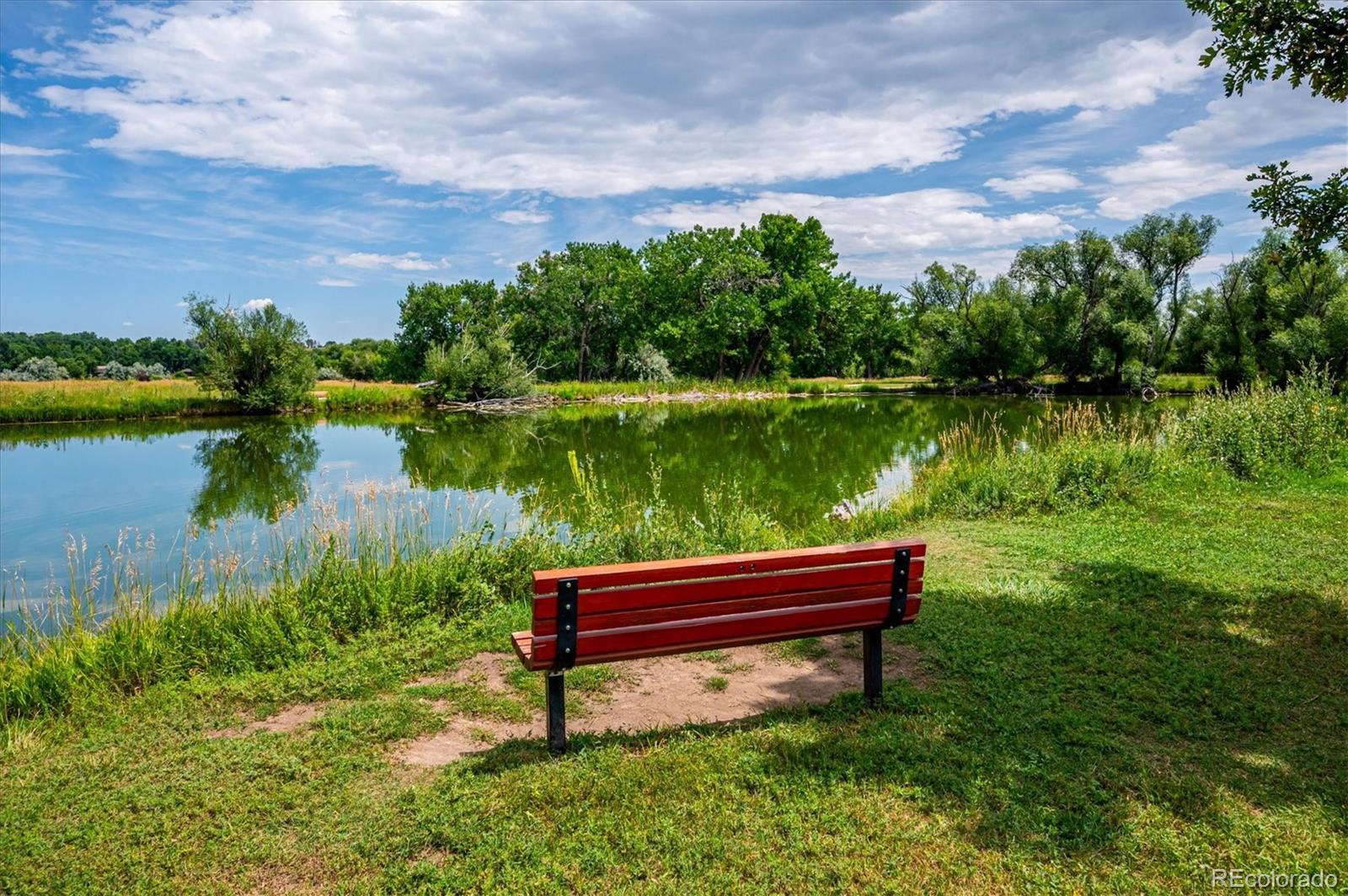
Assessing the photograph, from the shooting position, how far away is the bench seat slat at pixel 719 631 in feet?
11.6

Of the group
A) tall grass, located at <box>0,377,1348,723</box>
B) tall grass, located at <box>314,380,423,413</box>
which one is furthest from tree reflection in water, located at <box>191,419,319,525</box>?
tall grass, located at <box>314,380,423,413</box>

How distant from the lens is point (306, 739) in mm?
4102

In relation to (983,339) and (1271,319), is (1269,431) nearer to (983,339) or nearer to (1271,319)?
(1271,319)

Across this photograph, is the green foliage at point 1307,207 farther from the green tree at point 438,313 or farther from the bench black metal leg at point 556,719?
the green tree at point 438,313

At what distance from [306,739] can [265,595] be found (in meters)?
2.47

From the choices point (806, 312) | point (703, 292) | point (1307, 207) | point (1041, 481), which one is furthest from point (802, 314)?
point (1307, 207)

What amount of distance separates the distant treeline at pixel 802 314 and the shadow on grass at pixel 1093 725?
36495 millimetres

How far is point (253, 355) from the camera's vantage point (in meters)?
31.8

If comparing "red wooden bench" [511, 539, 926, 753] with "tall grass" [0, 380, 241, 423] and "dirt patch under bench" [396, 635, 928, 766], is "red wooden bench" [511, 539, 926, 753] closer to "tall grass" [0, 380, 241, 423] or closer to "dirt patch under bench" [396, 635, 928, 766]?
"dirt patch under bench" [396, 635, 928, 766]

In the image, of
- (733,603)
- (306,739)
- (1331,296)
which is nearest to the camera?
(733,603)

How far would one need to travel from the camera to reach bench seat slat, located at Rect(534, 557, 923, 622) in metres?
3.49

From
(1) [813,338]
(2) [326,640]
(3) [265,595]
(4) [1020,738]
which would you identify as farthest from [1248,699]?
(1) [813,338]

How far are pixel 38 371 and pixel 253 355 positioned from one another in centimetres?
2361

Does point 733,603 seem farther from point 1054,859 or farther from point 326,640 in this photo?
point 326,640
